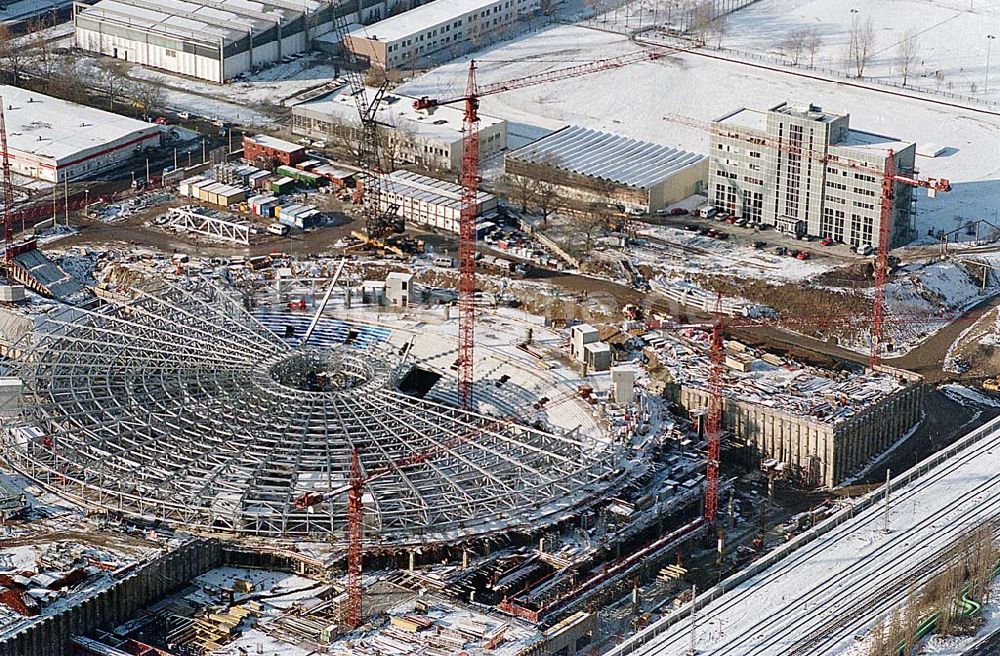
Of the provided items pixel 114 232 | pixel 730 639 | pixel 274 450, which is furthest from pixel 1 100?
pixel 730 639

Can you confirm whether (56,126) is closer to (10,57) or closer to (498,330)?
(10,57)

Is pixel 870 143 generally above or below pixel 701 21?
above

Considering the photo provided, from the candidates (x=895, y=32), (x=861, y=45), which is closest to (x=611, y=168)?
(x=861, y=45)

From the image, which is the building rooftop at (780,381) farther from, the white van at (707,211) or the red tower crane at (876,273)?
the white van at (707,211)

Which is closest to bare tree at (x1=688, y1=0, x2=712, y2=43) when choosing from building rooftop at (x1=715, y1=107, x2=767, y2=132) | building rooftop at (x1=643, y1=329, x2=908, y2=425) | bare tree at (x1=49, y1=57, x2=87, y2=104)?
building rooftop at (x1=715, y1=107, x2=767, y2=132)

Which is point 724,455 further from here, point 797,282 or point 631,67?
point 631,67
